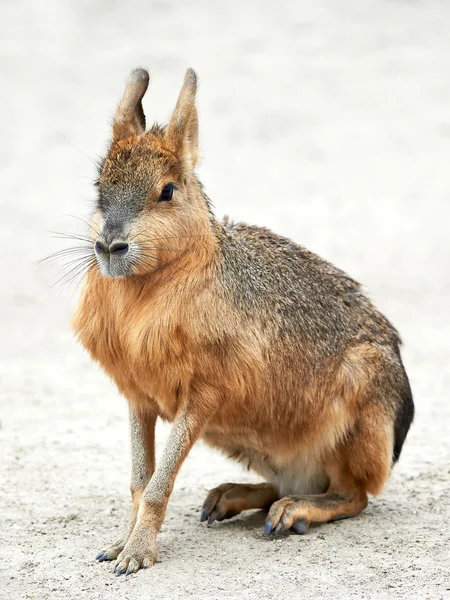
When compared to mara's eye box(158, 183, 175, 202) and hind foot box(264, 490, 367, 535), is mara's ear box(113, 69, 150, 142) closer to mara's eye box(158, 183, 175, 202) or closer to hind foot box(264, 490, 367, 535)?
mara's eye box(158, 183, 175, 202)

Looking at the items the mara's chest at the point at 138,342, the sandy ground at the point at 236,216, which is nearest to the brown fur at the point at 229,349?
the mara's chest at the point at 138,342

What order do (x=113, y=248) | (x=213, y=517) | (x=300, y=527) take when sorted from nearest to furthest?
1. (x=113, y=248)
2. (x=300, y=527)
3. (x=213, y=517)

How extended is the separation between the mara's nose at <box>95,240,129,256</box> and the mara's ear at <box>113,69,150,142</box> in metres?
0.68

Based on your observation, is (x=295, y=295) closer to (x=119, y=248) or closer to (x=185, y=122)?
(x=185, y=122)

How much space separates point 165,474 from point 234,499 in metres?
0.79

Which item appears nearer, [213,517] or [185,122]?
[185,122]

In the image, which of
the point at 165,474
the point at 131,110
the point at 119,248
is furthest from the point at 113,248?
the point at 165,474

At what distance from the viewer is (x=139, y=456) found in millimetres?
5156

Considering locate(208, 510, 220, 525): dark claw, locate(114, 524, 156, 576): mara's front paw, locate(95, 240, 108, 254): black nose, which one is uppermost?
locate(95, 240, 108, 254): black nose

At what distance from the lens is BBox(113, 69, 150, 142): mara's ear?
16.3ft

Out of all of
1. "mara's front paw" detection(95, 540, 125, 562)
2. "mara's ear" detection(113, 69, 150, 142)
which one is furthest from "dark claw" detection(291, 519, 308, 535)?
"mara's ear" detection(113, 69, 150, 142)

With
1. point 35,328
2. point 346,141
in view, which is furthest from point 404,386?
point 346,141

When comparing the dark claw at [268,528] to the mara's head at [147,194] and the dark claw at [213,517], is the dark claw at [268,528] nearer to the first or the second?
the dark claw at [213,517]

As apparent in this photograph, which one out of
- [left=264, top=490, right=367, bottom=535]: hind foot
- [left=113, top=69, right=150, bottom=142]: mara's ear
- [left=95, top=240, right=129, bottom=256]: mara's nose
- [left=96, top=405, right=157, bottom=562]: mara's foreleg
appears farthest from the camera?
[left=264, top=490, right=367, bottom=535]: hind foot
